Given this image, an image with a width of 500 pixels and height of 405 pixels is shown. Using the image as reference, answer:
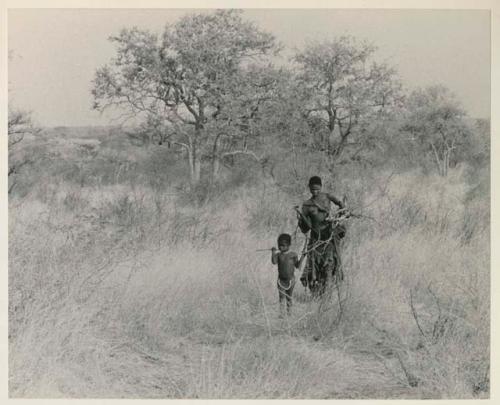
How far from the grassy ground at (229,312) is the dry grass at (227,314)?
11 mm

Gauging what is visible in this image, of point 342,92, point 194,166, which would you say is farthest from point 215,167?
point 342,92

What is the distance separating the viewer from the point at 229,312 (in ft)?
19.5

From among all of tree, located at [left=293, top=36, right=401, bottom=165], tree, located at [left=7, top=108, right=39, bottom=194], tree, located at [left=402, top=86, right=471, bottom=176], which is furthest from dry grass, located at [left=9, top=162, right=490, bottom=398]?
tree, located at [left=293, top=36, right=401, bottom=165]

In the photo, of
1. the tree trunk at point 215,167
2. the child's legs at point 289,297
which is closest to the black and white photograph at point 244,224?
the child's legs at point 289,297

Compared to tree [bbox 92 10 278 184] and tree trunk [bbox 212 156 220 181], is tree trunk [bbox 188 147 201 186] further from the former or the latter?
tree trunk [bbox 212 156 220 181]

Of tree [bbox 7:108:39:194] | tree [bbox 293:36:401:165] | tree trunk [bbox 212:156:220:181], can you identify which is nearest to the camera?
tree [bbox 7:108:39:194]

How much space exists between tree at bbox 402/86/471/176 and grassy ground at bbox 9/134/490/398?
0.88 m

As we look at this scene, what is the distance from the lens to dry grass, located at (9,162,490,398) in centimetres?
532

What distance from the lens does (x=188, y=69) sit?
849 centimetres

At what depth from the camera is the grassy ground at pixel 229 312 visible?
5.32 m

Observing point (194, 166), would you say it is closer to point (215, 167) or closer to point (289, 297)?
point (215, 167)

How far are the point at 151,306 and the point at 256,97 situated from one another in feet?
11.7

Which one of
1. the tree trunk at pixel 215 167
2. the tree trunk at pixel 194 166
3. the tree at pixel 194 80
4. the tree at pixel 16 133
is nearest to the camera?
the tree at pixel 16 133

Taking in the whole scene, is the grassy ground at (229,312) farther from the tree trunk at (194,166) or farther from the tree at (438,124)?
the tree trunk at (194,166)
